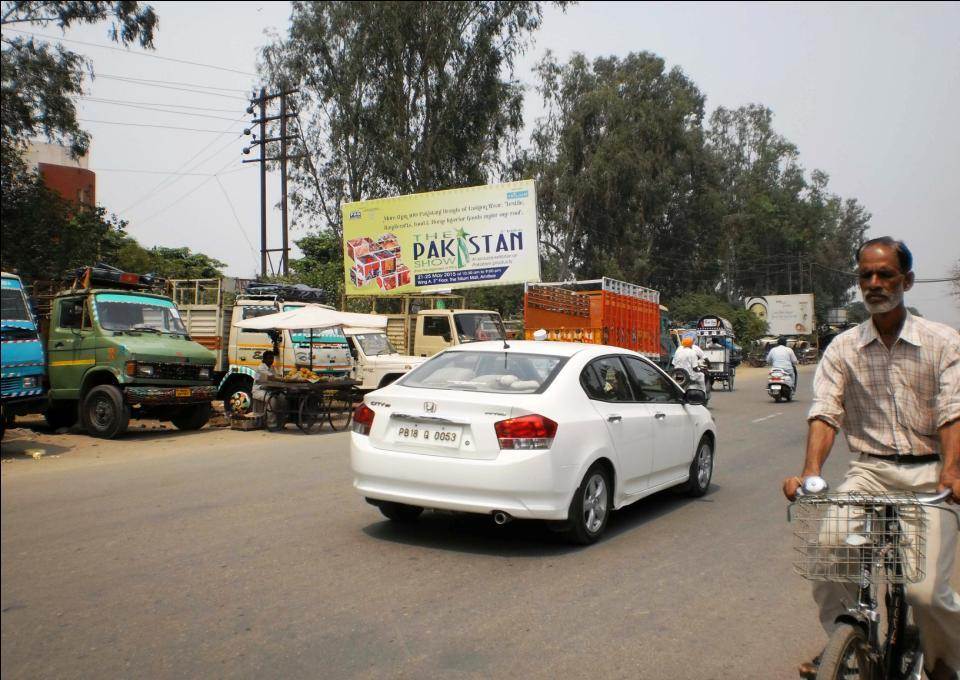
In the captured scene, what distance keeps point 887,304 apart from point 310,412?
12838 millimetres

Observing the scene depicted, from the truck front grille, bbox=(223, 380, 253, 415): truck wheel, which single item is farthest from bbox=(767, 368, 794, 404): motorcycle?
the truck front grille

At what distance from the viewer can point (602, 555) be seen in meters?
6.33

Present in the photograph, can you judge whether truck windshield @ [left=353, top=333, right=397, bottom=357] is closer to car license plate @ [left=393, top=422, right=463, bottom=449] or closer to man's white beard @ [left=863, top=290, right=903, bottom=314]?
car license plate @ [left=393, top=422, right=463, bottom=449]

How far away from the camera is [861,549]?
313 centimetres

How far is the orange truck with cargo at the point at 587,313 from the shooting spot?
21078mm

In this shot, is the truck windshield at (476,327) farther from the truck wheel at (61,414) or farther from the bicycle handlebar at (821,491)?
the bicycle handlebar at (821,491)

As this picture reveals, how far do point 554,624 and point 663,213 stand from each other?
4797 centimetres

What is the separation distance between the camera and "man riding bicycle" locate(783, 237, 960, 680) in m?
3.34

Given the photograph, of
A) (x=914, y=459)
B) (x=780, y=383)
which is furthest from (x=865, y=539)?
(x=780, y=383)

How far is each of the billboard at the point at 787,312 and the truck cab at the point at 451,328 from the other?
126ft

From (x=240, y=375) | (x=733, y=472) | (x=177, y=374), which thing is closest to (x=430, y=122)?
(x=240, y=375)

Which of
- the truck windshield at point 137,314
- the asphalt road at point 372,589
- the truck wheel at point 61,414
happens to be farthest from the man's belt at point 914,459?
the truck wheel at point 61,414

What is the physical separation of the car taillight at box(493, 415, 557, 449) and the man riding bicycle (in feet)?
8.83

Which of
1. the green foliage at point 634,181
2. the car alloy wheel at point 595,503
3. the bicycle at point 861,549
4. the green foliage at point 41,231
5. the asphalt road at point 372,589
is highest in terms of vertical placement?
the green foliage at point 634,181
